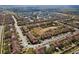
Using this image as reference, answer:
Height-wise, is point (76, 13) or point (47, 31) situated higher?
point (76, 13)

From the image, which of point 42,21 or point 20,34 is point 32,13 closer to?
point 42,21

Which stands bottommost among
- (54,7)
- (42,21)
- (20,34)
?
(20,34)

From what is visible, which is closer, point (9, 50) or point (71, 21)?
point (9, 50)

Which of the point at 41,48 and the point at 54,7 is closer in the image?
the point at 41,48

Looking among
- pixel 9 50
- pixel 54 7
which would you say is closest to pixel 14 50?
pixel 9 50

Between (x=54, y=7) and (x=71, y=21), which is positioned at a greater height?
(x=54, y=7)
